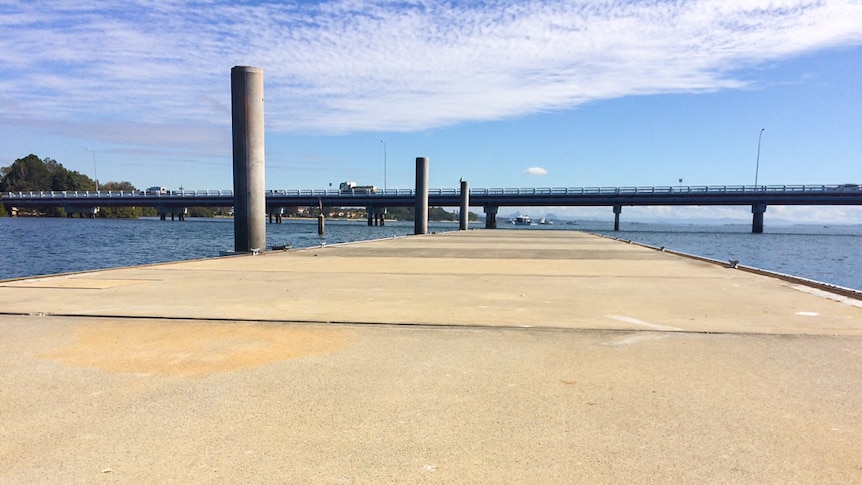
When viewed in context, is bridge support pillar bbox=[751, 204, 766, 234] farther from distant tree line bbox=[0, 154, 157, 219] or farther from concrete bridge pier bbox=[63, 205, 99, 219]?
distant tree line bbox=[0, 154, 157, 219]

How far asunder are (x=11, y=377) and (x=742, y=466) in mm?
5926

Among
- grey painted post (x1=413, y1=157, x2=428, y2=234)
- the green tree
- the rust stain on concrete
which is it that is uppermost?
the green tree

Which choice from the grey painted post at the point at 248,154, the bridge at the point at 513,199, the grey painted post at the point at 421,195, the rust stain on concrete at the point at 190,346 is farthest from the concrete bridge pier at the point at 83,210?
the rust stain on concrete at the point at 190,346

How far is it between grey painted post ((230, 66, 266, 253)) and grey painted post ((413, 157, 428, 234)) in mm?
29915

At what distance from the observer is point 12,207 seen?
122125 mm

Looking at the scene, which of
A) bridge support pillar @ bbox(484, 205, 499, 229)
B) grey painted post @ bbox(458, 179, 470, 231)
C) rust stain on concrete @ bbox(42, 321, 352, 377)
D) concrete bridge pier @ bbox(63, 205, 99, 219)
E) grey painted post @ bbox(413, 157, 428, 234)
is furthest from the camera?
concrete bridge pier @ bbox(63, 205, 99, 219)

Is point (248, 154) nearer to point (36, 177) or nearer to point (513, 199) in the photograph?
point (513, 199)

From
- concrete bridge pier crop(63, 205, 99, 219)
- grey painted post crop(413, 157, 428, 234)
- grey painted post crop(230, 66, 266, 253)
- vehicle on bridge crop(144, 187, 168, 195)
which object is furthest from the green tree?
grey painted post crop(230, 66, 266, 253)

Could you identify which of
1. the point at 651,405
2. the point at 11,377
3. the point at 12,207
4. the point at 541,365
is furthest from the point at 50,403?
the point at 12,207

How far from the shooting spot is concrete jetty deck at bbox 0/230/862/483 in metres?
3.30

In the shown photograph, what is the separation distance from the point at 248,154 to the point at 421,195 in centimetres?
3116

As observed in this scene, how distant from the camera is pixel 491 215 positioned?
96.2 meters

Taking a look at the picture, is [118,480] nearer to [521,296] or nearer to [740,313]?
[521,296]

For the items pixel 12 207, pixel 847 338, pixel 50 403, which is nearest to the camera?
pixel 50 403
